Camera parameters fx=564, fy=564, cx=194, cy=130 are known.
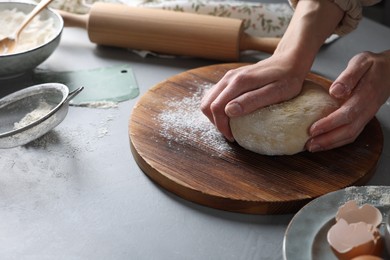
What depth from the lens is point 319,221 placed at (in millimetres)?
817

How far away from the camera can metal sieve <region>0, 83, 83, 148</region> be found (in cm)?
104

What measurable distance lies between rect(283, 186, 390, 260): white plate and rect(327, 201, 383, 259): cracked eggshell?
26 mm

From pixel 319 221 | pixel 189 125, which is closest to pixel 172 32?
pixel 189 125

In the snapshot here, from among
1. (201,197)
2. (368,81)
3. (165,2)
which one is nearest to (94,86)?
(165,2)

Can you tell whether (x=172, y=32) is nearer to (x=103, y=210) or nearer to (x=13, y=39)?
(x=13, y=39)

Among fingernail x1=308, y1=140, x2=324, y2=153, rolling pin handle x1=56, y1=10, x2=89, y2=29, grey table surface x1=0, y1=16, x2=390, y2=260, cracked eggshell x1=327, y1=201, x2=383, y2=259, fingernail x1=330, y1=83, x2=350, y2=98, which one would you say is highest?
fingernail x1=330, y1=83, x2=350, y2=98

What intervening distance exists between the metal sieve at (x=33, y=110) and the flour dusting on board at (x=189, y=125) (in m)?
0.19

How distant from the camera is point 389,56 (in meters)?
1.12

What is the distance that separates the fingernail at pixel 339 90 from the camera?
1.03 meters

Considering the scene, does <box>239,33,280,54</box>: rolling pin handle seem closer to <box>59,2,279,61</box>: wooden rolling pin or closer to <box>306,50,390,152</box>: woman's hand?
<box>59,2,279,61</box>: wooden rolling pin

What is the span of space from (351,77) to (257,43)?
0.35m

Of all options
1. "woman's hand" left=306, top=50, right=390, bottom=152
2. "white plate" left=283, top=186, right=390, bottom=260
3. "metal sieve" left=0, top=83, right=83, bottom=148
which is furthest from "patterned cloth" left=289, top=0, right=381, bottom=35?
"metal sieve" left=0, top=83, right=83, bottom=148

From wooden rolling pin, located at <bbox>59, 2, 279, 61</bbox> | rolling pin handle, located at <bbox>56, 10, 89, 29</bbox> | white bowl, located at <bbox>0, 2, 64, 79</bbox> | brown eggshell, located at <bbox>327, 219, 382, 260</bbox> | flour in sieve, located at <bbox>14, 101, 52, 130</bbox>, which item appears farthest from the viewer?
rolling pin handle, located at <bbox>56, 10, 89, 29</bbox>

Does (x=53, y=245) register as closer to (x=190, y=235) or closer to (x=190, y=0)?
(x=190, y=235)
